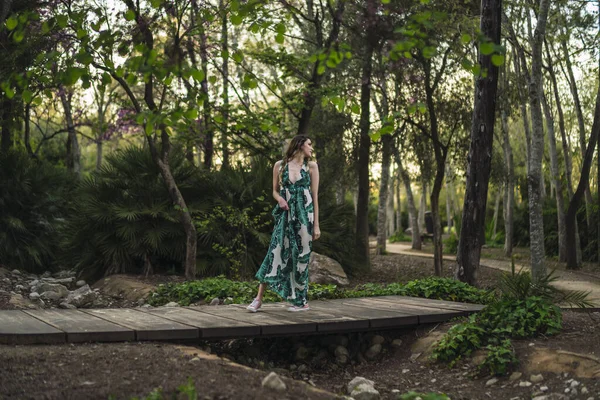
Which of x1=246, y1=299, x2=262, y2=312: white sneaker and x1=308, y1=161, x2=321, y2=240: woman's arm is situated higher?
x1=308, y1=161, x2=321, y2=240: woman's arm

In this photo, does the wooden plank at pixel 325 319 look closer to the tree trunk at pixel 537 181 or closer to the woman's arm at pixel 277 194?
the woman's arm at pixel 277 194

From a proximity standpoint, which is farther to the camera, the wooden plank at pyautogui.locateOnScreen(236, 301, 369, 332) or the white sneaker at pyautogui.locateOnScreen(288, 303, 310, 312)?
the white sneaker at pyautogui.locateOnScreen(288, 303, 310, 312)

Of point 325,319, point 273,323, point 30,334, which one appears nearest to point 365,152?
point 325,319

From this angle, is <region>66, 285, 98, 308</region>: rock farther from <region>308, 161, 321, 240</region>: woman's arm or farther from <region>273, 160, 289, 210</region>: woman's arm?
<region>308, 161, 321, 240</region>: woman's arm

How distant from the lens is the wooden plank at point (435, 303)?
8203mm

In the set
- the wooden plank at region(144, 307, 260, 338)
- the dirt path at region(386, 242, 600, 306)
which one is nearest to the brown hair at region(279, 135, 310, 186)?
the wooden plank at region(144, 307, 260, 338)

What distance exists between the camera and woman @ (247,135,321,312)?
7859 millimetres

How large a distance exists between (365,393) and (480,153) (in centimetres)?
574

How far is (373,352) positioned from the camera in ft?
25.4

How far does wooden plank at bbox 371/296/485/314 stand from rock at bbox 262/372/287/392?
140 inches

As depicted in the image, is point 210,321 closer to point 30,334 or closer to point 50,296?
point 30,334

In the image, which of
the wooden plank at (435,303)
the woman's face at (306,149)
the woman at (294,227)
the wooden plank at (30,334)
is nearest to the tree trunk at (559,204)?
the wooden plank at (435,303)

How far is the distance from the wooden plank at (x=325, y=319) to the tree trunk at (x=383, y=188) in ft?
41.6

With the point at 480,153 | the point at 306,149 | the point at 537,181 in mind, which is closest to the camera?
the point at 306,149
